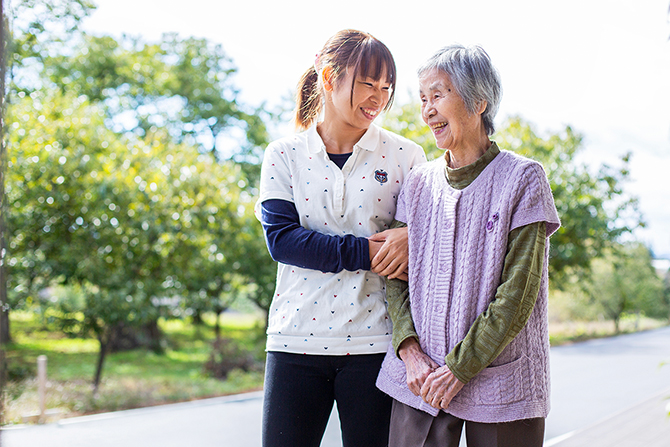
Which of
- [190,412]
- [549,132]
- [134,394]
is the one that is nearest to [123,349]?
[134,394]

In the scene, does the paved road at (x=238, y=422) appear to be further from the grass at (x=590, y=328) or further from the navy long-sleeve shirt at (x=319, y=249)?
the grass at (x=590, y=328)

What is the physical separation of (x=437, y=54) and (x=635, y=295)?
1841 centimetres

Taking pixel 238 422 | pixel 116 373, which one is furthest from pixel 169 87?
pixel 238 422

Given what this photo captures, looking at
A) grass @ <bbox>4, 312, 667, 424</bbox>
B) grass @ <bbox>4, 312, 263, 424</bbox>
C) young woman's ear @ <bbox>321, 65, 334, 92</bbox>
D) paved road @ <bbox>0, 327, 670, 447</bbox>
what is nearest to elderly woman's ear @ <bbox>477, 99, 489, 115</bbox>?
young woman's ear @ <bbox>321, 65, 334, 92</bbox>

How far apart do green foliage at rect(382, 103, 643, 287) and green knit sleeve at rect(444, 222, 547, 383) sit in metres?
9.00

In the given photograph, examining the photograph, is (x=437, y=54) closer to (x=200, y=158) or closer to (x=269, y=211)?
(x=269, y=211)

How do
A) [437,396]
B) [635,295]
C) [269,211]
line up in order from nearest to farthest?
[437,396]
[269,211]
[635,295]

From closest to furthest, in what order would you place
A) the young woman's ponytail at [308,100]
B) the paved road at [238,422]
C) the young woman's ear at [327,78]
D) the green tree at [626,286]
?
the young woman's ear at [327,78] → the young woman's ponytail at [308,100] → the paved road at [238,422] → the green tree at [626,286]

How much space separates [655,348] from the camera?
12.1 meters

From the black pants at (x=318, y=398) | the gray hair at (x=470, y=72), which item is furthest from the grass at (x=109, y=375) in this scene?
the gray hair at (x=470, y=72)

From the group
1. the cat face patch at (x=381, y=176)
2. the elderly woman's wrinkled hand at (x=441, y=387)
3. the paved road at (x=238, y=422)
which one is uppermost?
the cat face patch at (x=381, y=176)

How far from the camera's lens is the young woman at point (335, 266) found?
1.34 meters

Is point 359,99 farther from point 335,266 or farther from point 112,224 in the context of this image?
point 112,224

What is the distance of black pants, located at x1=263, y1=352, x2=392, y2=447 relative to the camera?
1.36 meters
